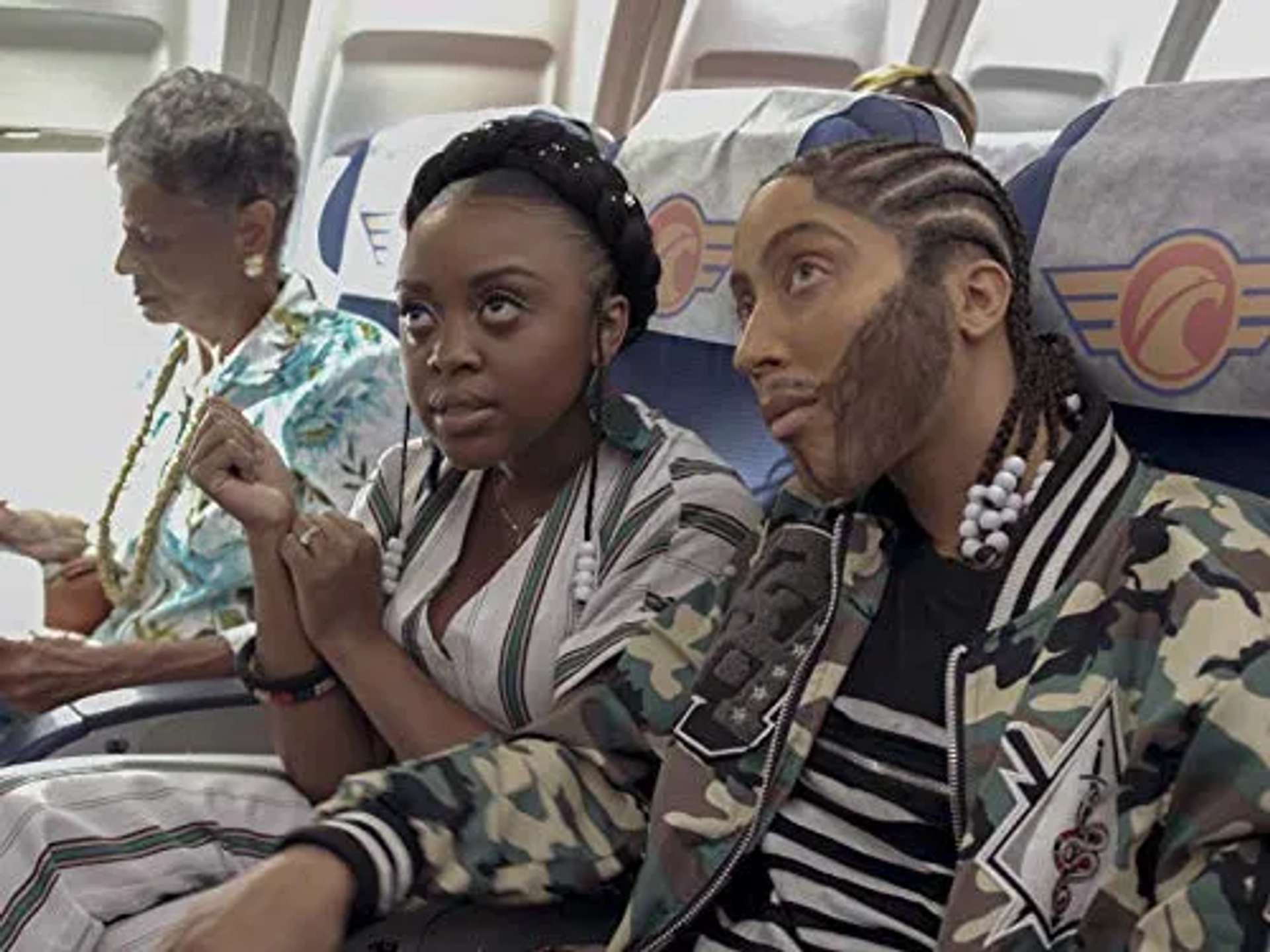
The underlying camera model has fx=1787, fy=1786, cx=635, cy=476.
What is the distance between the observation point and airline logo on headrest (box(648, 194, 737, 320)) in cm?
195

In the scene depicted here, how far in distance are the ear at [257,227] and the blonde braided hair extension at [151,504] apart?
150 millimetres

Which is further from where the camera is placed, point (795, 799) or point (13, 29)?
point (13, 29)

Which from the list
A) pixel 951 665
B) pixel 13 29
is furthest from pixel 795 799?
pixel 13 29

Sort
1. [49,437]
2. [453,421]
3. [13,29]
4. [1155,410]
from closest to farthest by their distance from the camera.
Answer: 1. [1155,410]
2. [453,421]
3. [13,29]
4. [49,437]

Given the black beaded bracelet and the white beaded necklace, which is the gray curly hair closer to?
the black beaded bracelet

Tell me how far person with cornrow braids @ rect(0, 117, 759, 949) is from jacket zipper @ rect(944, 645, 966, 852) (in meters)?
0.29

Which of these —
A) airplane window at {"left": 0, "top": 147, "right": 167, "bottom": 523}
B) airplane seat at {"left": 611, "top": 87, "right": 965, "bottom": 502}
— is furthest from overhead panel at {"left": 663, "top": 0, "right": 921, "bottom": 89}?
airplane seat at {"left": 611, "top": 87, "right": 965, "bottom": 502}

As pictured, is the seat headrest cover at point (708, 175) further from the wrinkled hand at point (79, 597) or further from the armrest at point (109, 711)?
the wrinkled hand at point (79, 597)

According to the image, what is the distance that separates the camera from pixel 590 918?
1.43 meters

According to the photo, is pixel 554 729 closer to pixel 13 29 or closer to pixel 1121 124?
pixel 1121 124

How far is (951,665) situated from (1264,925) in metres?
0.27

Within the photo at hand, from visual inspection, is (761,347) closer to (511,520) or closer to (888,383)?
(888,383)

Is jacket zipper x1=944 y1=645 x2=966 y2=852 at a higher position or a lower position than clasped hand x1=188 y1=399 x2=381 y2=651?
higher

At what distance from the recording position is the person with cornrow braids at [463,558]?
153 centimetres
